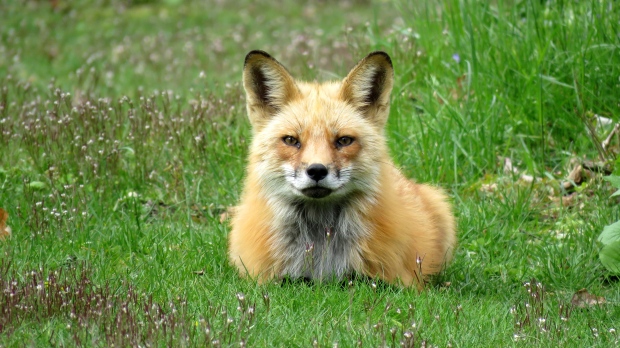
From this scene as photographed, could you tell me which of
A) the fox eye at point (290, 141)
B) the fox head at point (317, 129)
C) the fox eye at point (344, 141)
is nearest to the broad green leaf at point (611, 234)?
the fox head at point (317, 129)

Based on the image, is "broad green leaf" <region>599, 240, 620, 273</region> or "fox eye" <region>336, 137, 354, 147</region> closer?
"fox eye" <region>336, 137, 354, 147</region>

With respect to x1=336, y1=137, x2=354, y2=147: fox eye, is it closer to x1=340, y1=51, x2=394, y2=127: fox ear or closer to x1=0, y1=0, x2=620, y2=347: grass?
x1=340, y1=51, x2=394, y2=127: fox ear

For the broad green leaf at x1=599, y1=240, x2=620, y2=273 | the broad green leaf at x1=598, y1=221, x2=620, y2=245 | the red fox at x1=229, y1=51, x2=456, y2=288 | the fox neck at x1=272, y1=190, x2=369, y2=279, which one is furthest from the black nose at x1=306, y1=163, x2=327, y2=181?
the broad green leaf at x1=599, y1=240, x2=620, y2=273

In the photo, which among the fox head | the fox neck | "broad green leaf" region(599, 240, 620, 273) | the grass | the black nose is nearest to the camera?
the grass

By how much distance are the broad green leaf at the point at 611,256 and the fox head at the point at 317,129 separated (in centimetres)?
165

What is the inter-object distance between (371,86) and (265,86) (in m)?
0.71

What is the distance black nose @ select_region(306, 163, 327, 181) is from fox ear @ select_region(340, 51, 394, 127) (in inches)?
29.9

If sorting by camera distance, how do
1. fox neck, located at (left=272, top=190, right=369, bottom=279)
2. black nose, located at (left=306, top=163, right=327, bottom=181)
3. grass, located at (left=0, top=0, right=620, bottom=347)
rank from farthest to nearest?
1. fox neck, located at (left=272, top=190, right=369, bottom=279)
2. black nose, located at (left=306, top=163, right=327, bottom=181)
3. grass, located at (left=0, top=0, right=620, bottom=347)

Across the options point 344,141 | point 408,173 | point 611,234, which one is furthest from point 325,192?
point 408,173

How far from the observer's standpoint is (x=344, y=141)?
5.17 m

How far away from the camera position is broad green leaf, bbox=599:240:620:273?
557 cm

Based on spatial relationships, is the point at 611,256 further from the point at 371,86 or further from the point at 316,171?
the point at 316,171

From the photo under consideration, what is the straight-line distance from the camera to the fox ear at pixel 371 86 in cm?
534

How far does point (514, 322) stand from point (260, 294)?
1.49 m
